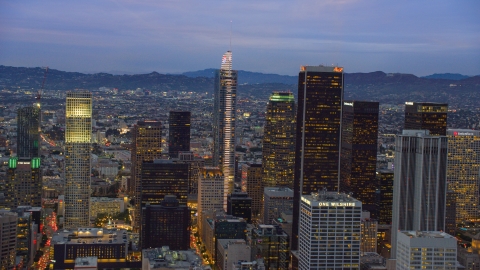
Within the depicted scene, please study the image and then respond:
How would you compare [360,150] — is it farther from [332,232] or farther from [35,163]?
[35,163]

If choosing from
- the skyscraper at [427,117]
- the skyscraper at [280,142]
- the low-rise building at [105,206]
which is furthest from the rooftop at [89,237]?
the skyscraper at [427,117]

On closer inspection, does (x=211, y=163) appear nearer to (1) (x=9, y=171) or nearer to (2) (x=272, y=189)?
(2) (x=272, y=189)

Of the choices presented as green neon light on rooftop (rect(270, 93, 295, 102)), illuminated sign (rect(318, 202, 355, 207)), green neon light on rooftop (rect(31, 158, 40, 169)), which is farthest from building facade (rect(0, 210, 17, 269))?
green neon light on rooftop (rect(270, 93, 295, 102))

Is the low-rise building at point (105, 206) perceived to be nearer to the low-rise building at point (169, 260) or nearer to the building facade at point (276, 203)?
the building facade at point (276, 203)

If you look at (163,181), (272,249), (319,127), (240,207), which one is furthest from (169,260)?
(163,181)

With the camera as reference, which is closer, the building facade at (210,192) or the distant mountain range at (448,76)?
the distant mountain range at (448,76)

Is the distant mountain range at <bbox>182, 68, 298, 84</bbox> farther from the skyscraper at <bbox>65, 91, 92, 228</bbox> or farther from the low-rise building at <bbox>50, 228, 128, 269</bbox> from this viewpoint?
the low-rise building at <bbox>50, 228, 128, 269</bbox>

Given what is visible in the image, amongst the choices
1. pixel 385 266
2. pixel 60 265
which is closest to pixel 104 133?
pixel 60 265
